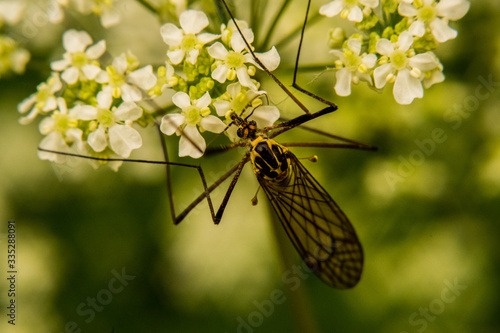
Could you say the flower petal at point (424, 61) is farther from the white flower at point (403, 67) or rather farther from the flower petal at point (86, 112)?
the flower petal at point (86, 112)

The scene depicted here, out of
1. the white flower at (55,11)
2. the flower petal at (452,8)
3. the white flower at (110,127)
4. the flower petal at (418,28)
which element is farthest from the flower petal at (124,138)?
the flower petal at (452,8)

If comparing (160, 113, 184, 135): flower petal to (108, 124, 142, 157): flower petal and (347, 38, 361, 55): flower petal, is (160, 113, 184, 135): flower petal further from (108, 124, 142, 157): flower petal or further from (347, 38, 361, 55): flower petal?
(347, 38, 361, 55): flower petal

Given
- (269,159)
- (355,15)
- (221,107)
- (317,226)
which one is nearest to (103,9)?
(221,107)

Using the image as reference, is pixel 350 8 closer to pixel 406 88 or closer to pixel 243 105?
pixel 406 88

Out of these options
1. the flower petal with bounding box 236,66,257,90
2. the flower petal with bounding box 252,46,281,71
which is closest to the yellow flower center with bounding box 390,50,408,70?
the flower petal with bounding box 252,46,281,71

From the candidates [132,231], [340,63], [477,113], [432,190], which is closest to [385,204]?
[432,190]

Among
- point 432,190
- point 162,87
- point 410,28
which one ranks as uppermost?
point 410,28

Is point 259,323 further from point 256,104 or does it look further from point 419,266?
point 256,104
